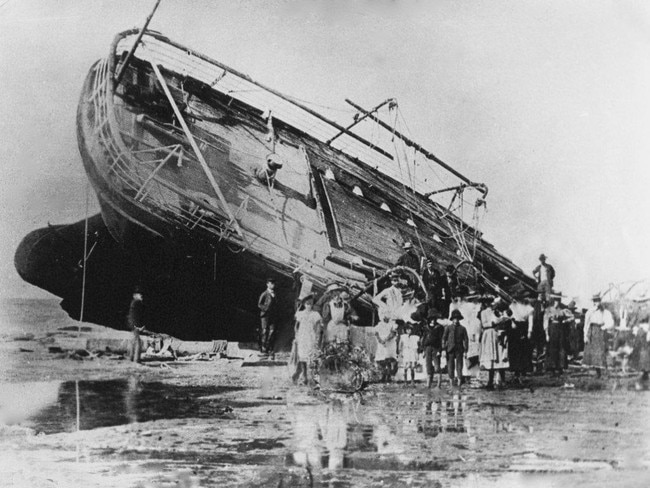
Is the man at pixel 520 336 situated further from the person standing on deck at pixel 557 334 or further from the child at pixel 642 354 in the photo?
the child at pixel 642 354

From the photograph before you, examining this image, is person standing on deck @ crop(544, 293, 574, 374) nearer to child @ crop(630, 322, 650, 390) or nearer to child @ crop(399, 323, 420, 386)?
child @ crop(630, 322, 650, 390)

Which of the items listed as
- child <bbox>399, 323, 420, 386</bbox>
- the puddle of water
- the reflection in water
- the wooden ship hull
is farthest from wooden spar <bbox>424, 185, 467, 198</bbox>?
the puddle of water

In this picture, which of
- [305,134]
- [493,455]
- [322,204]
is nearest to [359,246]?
[322,204]

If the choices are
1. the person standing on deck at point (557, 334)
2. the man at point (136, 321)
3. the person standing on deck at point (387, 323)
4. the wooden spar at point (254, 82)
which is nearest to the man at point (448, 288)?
the person standing on deck at point (387, 323)

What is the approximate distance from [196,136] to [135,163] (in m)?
0.45

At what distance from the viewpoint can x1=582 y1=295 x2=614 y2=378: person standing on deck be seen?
16.8ft

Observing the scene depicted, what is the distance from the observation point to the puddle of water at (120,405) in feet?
14.9

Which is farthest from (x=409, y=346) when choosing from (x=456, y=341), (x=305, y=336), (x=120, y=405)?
(x=120, y=405)

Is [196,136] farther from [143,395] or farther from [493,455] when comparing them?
[493,455]

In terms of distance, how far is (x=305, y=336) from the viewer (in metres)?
4.89

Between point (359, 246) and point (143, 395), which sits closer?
point (143, 395)

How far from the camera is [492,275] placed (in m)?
5.21

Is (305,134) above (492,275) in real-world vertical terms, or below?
above

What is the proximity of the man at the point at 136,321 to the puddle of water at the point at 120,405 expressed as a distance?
19cm
